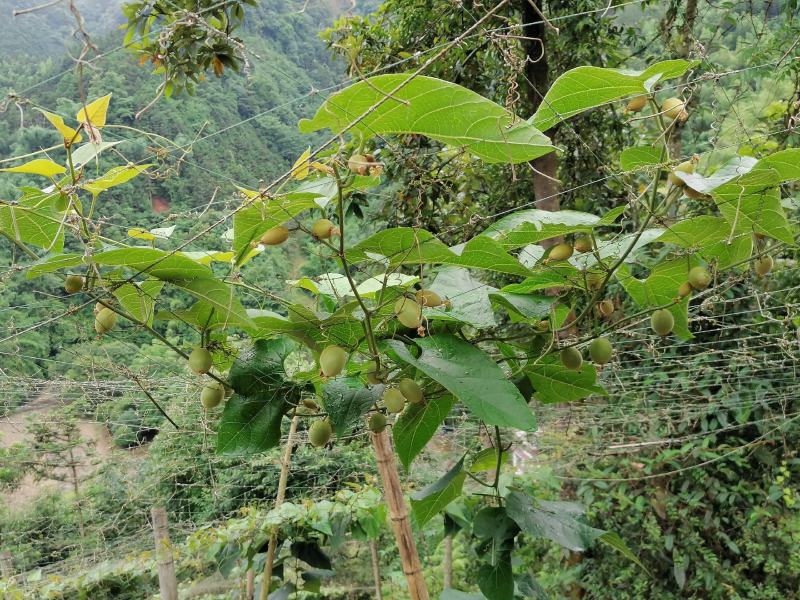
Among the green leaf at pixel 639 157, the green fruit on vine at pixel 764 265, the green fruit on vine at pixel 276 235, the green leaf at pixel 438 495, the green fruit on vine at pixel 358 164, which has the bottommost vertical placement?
the green leaf at pixel 438 495

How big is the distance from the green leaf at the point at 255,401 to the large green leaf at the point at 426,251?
9 centimetres

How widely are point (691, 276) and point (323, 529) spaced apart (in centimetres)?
104

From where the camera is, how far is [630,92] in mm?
341

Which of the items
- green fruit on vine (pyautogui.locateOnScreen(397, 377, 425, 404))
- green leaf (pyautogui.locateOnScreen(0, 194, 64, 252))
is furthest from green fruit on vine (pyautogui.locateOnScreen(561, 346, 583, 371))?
green leaf (pyautogui.locateOnScreen(0, 194, 64, 252))

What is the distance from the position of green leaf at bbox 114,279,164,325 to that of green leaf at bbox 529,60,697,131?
0.26m

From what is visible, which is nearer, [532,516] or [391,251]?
[391,251]

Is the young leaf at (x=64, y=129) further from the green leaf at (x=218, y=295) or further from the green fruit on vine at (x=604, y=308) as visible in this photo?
the green fruit on vine at (x=604, y=308)

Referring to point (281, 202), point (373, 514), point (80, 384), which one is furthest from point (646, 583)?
point (281, 202)

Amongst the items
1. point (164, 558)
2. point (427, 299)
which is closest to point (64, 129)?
point (427, 299)

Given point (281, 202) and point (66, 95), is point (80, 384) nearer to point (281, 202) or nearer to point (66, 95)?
point (66, 95)

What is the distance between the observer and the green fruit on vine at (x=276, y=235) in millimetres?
357

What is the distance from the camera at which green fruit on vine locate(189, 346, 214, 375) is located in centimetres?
39

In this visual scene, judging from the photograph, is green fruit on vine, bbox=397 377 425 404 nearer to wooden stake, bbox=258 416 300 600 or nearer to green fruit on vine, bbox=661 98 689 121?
green fruit on vine, bbox=661 98 689 121

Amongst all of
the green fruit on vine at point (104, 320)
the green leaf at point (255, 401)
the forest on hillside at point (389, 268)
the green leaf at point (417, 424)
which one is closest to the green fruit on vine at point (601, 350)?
the forest on hillside at point (389, 268)
